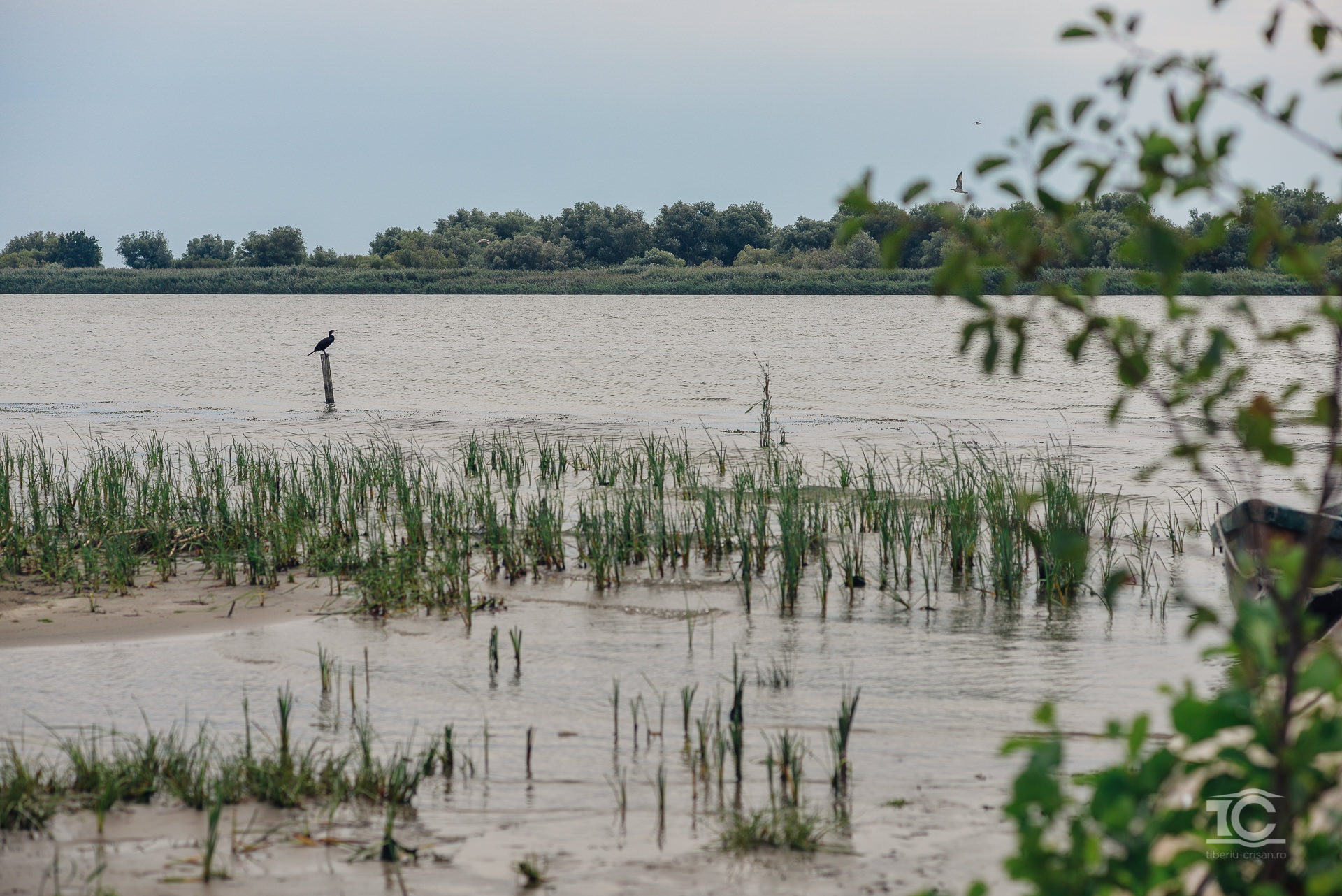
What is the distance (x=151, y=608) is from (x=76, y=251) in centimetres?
16297

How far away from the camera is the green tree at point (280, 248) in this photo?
12112 cm

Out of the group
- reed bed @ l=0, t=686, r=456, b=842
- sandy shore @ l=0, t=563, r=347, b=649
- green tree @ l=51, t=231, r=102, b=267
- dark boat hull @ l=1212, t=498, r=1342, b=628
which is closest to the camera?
reed bed @ l=0, t=686, r=456, b=842

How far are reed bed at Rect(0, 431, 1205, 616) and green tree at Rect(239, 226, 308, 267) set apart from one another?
11621 cm

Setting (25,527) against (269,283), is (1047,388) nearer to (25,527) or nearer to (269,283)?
(25,527)

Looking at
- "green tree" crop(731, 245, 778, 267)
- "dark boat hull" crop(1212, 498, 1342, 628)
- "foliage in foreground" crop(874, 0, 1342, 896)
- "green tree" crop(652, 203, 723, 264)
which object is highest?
"green tree" crop(652, 203, 723, 264)

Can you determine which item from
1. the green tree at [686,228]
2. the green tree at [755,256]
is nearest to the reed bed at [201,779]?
the green tree at [755,256]

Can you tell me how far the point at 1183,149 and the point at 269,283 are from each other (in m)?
108

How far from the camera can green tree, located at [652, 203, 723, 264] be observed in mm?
121688

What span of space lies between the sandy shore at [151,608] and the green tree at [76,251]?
158m

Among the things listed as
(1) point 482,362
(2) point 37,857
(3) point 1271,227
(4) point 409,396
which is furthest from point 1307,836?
(1) point 482,362

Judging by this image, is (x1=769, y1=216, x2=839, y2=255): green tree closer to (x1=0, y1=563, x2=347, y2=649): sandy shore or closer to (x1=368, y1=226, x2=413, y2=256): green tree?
(x1=368, y1=226, x2=413, y2=256): green tree

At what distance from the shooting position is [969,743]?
555 centimetres

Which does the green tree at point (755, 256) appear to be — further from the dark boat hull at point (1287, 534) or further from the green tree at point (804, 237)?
the dark boat hull at point (1287, 534)

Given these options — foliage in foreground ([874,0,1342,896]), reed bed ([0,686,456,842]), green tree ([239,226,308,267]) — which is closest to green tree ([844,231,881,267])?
green tree ([239,226,308,267])
